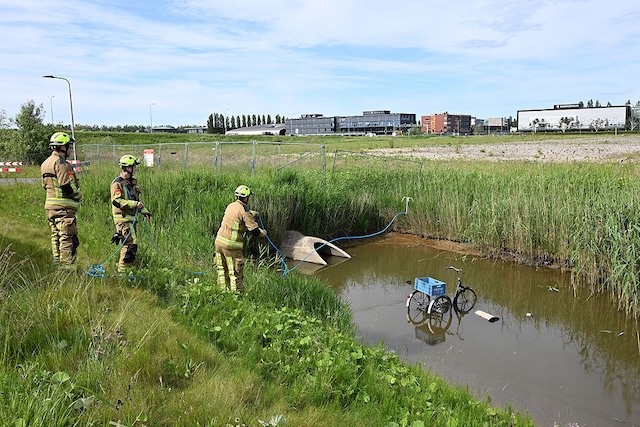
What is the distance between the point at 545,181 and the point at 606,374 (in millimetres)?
7096

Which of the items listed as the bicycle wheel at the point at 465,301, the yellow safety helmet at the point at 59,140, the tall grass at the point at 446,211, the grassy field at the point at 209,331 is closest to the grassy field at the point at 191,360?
the grassy field at the point at 209,331

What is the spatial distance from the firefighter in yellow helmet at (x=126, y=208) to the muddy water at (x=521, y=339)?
3.71 metres

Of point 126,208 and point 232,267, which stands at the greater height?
point 126,208

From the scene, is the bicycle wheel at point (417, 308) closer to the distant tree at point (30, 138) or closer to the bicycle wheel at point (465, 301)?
the bicycle wheel at point (465, 301)

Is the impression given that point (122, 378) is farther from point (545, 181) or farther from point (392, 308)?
point (545, 181)

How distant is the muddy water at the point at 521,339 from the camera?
564 cm

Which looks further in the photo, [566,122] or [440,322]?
[566,122]

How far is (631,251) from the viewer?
25.9 feet

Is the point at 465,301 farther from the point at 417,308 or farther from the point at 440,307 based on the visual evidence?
the point at 417,308

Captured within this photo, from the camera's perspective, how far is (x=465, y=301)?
8.46 meters

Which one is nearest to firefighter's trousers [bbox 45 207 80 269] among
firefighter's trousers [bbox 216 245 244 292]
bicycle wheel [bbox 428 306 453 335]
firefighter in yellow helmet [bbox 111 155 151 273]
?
firefighter in yellow helmet [bbox 111 155 151 273]

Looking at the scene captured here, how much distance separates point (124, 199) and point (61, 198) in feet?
2.80

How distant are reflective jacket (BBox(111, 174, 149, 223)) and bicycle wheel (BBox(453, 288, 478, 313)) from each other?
5.37 meters

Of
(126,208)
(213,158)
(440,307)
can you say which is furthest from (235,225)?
(213,158)
